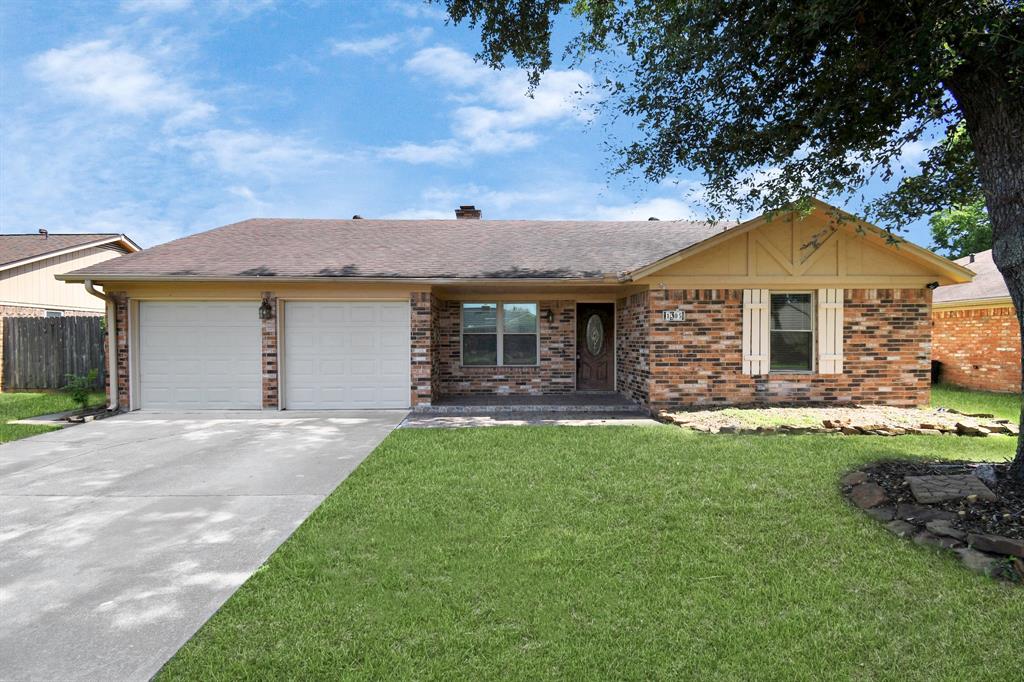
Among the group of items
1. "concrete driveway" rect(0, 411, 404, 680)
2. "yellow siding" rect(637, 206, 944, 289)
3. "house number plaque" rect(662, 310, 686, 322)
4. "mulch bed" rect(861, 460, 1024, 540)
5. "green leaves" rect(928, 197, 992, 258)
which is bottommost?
"concrete driveway" rect(0, 411, 404, 680)

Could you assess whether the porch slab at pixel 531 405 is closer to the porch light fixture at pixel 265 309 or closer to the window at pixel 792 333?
the window at pixel 792 333

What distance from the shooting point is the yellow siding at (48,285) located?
1541cm

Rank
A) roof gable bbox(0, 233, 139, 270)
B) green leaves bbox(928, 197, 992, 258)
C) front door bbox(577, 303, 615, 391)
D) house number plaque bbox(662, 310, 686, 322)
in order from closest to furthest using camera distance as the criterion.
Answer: house number plaque bbox(662, 310, 686, 322)
front door bbox(577, 303, 615, 391)
roof gable bbox(0, 233, 139, 270)
green leaves bbox(928, 197, 992, 258)

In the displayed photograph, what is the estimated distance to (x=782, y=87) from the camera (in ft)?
21.9

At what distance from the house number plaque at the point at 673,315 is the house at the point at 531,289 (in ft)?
0.13

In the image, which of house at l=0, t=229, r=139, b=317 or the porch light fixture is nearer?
the porch light fixture

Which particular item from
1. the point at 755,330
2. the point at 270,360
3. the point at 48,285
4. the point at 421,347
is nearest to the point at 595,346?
the point at 755,330

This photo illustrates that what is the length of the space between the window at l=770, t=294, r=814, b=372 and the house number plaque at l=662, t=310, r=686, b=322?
6.06 ft

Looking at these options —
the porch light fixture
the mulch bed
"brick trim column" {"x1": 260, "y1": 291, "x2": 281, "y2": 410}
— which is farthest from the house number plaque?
the porch light fixture

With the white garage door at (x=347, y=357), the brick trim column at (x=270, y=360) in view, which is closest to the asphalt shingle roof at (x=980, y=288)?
the white garage door at (x=347, y=357)

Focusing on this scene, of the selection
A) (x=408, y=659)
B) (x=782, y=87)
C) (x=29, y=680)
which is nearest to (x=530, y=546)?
(x=408, y=659)

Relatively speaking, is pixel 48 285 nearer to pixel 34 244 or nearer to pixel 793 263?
pixel 34 244

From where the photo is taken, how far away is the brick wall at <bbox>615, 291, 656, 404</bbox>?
10086mm

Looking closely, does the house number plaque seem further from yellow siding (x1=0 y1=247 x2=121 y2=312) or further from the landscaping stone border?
yellow siding (x1=0 y1=247 x2=121 y2=312)
